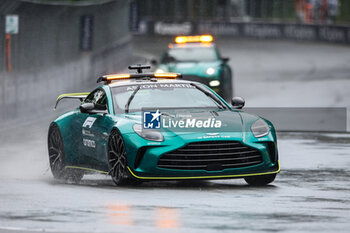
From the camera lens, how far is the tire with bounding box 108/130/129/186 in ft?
35.5

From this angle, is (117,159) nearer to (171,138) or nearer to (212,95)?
(171,138)

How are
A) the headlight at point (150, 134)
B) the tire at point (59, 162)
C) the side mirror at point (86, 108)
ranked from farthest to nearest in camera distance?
the tire at point (59, 162), the side mirror at point (86, 108), the headlight at point (150, 134)

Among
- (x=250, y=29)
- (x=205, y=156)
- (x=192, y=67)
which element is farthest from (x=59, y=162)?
(x=250, y=29)

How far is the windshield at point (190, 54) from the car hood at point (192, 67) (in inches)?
20.4

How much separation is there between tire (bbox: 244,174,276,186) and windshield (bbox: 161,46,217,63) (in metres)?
15.0

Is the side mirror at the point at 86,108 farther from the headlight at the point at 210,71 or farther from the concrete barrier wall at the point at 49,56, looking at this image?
the headlight at the point at 210,71

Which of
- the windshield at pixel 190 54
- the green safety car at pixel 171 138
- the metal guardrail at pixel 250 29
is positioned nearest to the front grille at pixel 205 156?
the green safety car at pixel 171 138

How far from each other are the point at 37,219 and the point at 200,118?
10.2 feet

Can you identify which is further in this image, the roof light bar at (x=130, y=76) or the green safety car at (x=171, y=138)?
the roof light bar at (x=130, y=76)

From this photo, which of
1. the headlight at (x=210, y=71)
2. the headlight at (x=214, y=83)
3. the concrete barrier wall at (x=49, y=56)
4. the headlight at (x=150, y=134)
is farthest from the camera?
the headlight at (x=210, y=71)

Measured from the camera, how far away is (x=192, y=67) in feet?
82.2

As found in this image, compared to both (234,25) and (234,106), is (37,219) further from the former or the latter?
(234,25)

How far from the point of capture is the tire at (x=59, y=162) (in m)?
12.7

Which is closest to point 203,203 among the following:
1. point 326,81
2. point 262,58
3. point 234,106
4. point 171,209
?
point 171,209
